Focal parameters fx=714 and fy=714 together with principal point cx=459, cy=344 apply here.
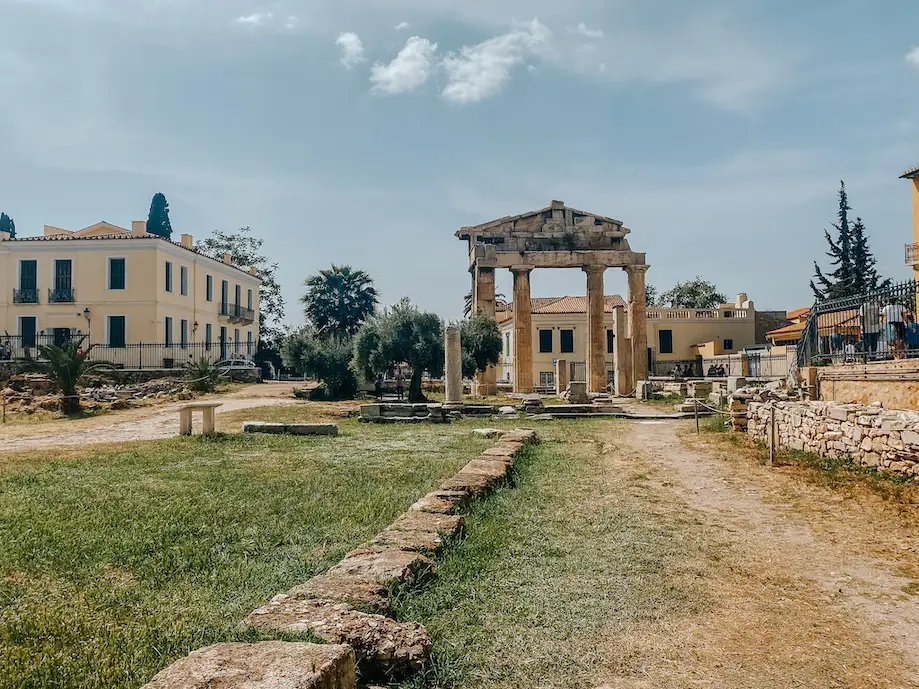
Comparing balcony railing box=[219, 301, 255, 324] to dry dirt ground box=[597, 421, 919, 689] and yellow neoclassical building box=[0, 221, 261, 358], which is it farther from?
dry dirt ground box=[597, 421, 919, 689]

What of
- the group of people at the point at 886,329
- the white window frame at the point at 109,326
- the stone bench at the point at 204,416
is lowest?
the stone bench at the point at 204,416

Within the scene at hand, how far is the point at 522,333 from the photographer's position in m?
30.9

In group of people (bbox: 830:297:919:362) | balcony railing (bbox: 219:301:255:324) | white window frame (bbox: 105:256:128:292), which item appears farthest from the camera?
balcony railing (bbox: 219:301:255:324)

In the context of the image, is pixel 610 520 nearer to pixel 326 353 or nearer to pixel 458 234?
pixel 326 353

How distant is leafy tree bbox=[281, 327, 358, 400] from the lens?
87.0 ft

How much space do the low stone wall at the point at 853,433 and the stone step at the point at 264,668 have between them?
7714 mm

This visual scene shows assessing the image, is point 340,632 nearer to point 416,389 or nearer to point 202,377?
point 416,389

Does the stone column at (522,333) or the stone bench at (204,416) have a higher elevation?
the stone column at (522,333)

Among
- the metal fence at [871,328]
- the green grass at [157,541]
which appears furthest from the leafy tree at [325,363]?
the metal fence at [871,328]

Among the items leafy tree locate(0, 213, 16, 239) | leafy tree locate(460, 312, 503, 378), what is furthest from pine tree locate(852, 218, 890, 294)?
leafy tree locate(0, 213, 16, 239)

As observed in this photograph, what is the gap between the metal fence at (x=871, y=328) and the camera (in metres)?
14.4

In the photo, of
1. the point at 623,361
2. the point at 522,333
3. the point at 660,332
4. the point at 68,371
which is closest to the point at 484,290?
the point at 522,333

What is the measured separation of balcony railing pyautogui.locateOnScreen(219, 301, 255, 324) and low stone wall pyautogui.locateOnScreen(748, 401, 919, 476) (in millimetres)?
34910

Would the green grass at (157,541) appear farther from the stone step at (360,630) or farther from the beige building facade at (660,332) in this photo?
the beige building facade at (660,332)
